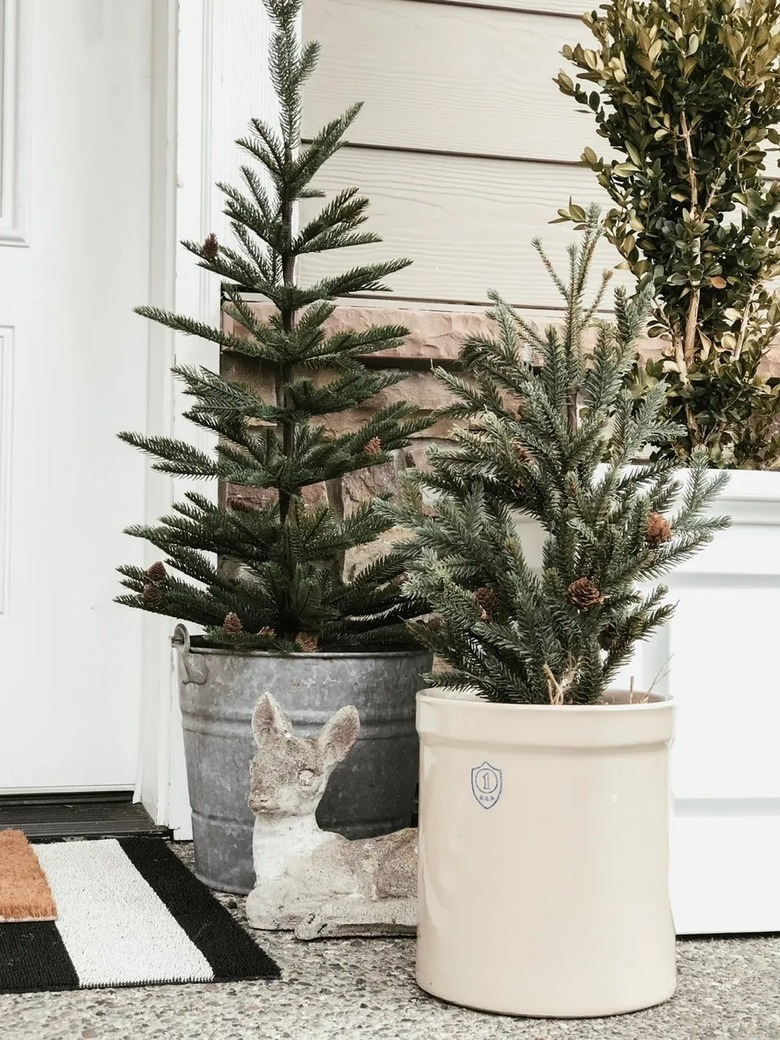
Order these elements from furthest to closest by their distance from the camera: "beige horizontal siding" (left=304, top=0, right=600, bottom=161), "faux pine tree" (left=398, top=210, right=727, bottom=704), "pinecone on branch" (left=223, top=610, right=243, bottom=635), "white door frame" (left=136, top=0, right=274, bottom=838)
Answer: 1. "beige horizontal siding" (left=304, top=0, right=600, bottom=161)
2. "white door frame" (left=136, top=0, right=274, bottom=838)
3. "pinecone on branch" (left=223, top=610, right=243, bottom=635)
4. "faux pine tree" (left=398, top=210, right=727, bottom=704)

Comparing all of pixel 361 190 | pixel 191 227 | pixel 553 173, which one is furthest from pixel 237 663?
pixel 553 173

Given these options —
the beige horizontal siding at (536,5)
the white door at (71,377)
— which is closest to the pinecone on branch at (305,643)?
the white door at (71,377)

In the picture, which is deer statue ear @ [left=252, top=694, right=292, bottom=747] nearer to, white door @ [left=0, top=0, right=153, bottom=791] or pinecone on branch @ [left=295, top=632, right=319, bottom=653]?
pinecone on branch @ [left=295, top=632, right=319, bottom=653]

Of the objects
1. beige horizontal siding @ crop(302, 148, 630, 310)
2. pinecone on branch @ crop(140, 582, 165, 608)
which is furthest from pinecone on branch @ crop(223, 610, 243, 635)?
beige horizontal siding @ crop(302, 148, 630, 310)

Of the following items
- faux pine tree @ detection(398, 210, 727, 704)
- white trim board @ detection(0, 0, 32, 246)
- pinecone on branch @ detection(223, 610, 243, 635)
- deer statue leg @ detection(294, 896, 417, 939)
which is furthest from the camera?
white trim board @ detection(0, 0, 32, 246)

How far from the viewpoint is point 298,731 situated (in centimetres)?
140

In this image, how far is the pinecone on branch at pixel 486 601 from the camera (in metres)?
1.14

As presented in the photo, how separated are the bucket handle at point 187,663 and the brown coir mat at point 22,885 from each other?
11.8 inches

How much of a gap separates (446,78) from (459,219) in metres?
0.25

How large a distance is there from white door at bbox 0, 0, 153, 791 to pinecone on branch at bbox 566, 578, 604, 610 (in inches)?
40.8

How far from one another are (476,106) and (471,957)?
1550 mm

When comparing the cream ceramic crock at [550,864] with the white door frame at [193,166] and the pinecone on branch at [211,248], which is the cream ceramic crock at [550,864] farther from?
the white door frame at [193,166]

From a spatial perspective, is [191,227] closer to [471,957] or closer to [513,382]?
[513,382]

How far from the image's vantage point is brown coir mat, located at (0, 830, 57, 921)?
4.31ft
